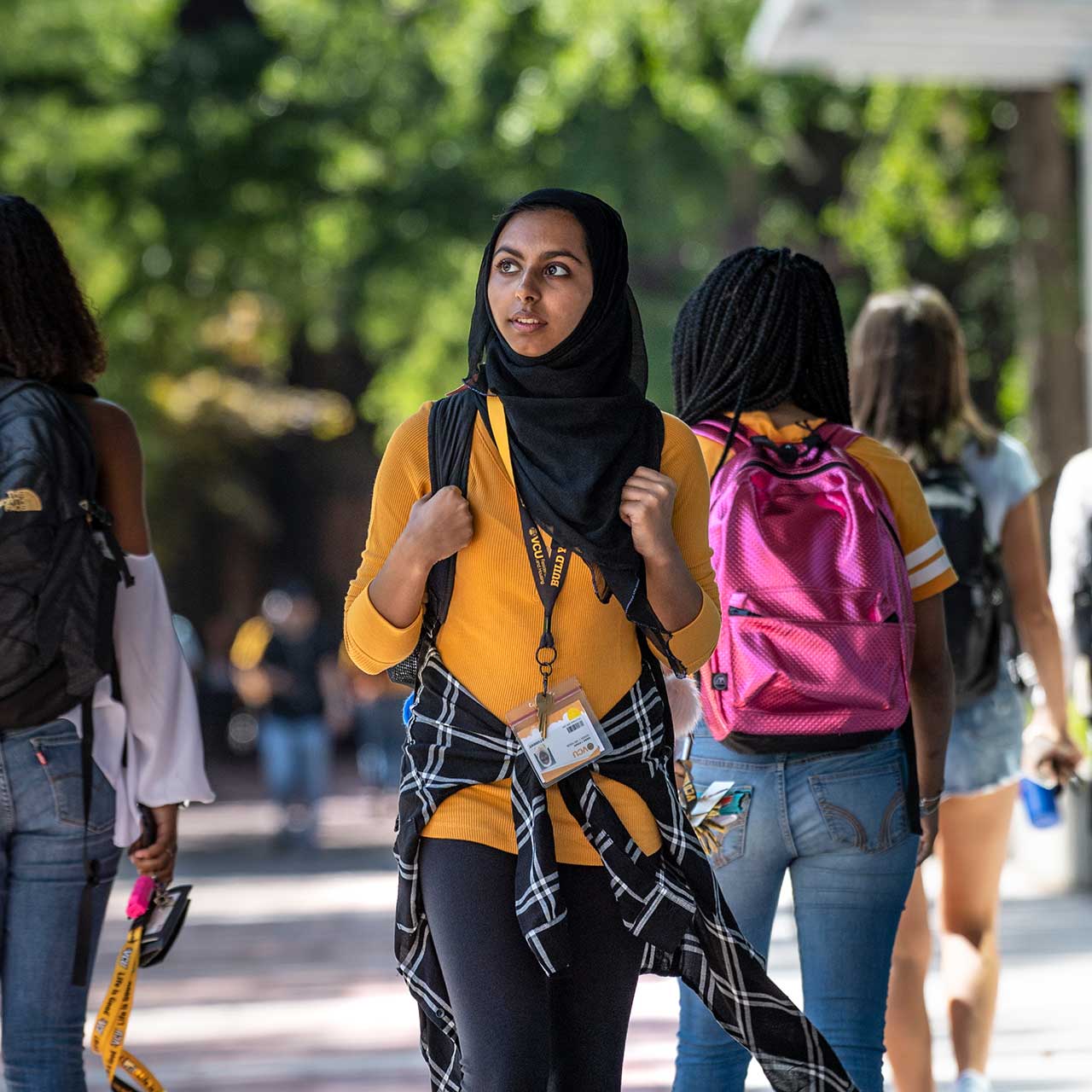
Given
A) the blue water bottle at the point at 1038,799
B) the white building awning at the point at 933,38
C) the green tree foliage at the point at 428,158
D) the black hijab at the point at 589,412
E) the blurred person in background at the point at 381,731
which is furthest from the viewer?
the blurred person in background at the point at 381,731

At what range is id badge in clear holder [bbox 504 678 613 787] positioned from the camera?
3.33 meters

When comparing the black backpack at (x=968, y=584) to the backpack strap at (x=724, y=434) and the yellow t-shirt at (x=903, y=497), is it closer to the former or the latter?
the yellow t-shirt at (x=903, y=497)

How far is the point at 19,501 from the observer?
3.83 meters

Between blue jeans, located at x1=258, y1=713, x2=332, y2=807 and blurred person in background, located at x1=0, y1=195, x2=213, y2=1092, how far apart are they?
11396 millimetres

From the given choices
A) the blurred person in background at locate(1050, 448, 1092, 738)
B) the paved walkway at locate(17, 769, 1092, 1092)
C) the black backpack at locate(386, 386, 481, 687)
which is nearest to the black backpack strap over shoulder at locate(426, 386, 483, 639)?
the black backpack at locate(386, 386, 481, 687)

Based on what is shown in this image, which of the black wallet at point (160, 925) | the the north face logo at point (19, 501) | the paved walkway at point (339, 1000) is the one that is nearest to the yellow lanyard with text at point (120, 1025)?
the black wallet at point (160, 925)

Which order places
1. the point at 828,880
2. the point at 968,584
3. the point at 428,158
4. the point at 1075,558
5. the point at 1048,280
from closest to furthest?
the point at 828,880, the point at 968,584, the point at 1075,558, the point at 1048,280, the point at 428,158

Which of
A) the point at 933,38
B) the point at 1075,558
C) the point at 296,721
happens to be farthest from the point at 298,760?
the point at 1075,558

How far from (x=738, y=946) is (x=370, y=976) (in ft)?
18.0

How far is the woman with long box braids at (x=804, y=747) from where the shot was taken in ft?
12.8

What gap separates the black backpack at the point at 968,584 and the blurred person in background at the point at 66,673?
192cm

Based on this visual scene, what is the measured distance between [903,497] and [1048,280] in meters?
11.0

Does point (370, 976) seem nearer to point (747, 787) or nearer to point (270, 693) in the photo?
point (747, 787)

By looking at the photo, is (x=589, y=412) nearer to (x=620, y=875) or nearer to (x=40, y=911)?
(x=620, y=875)
